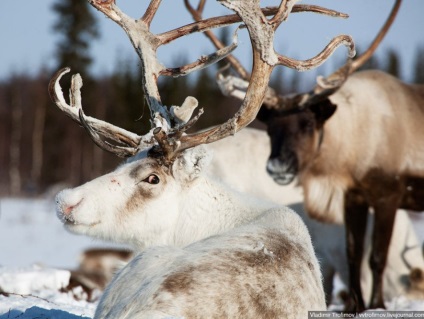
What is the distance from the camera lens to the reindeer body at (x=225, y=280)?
11.3 feet

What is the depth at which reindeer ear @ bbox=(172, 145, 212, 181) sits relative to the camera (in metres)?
4.84

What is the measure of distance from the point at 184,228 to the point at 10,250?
1397cm

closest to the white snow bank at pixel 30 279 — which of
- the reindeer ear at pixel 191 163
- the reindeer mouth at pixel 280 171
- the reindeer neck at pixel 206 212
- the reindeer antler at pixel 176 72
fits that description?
the reindeer antler at pixel 176 72

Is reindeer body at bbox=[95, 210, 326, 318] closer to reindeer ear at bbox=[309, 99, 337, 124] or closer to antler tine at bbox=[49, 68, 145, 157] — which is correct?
antler tine at bbox=[49, 68, 145, 157]

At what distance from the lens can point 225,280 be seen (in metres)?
3.54

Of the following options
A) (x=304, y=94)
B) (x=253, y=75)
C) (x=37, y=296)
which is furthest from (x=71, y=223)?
(x=304, y=94)

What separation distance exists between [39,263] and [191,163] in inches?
312

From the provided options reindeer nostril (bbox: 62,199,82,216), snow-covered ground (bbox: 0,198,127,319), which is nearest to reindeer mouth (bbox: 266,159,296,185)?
snow-covered ground (bbox: 0,198,127,319)

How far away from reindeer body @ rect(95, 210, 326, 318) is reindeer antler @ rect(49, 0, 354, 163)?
31.1 inches

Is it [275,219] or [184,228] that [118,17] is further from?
[275,219]

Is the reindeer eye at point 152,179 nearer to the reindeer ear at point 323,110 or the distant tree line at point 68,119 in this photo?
the reindeer ear at point 323,110

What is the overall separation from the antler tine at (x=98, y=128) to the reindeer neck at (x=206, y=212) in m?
0.49

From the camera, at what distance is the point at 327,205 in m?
9.21

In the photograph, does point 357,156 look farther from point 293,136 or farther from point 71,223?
point 71,223
